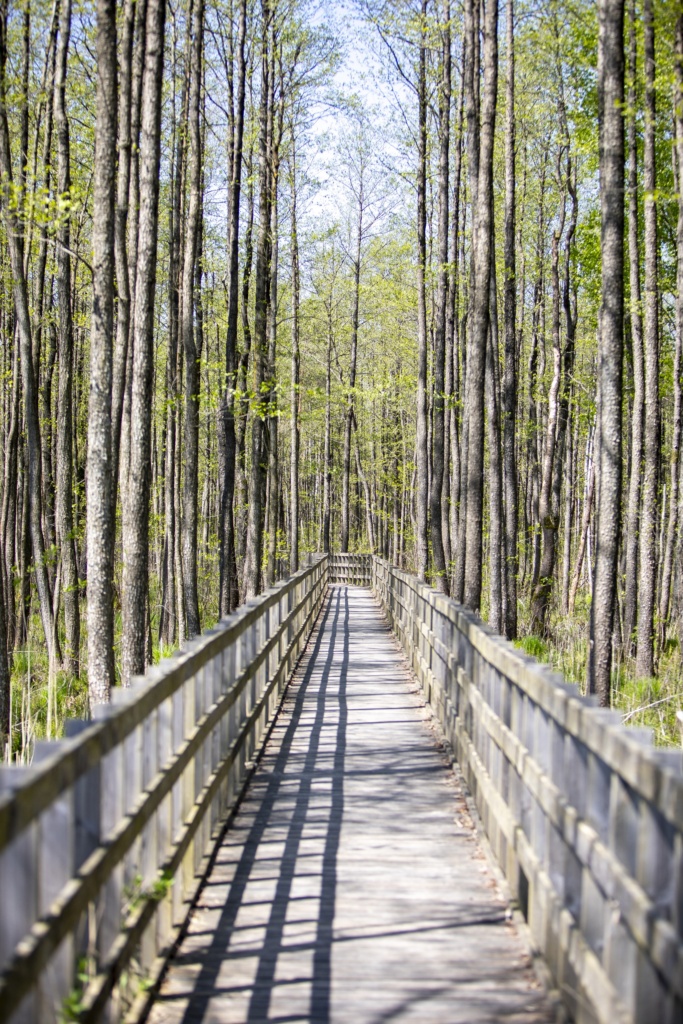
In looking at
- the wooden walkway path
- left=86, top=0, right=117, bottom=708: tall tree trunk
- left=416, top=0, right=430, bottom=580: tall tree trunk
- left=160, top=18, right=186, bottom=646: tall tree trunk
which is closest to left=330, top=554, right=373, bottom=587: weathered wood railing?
left=160, top=18, right=186, bottom=646: tall tree trunk

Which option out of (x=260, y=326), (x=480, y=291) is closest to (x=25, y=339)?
(x=480, y=291)

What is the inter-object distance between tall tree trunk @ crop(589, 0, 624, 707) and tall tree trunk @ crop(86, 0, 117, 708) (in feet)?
14.8

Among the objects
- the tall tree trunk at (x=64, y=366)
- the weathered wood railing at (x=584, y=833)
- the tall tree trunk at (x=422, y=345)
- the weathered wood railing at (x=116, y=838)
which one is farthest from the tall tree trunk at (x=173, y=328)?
the weathered wood railing at (x=584, y=833)

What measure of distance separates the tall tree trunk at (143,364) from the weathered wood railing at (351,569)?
93.2 feet

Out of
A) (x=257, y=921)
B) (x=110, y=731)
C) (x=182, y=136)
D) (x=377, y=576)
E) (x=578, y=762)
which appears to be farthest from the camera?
(x=377, y=576)

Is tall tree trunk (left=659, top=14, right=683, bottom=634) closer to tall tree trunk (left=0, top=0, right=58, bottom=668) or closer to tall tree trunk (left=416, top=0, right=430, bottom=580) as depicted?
tall tree trunk (left=416, top=0, right=430, bottom=580)

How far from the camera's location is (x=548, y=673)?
4969 mm

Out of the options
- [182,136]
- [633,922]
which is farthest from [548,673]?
[182,136]

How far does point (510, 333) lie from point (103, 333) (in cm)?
1229

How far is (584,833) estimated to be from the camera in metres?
3.98

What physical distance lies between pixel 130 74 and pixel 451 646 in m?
8.44

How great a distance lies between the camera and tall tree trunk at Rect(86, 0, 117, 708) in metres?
9.82

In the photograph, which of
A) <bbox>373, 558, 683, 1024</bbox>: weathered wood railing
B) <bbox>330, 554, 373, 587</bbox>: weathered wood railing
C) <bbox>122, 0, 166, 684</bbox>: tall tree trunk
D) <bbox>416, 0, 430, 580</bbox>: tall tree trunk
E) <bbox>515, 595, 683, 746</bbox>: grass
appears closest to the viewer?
<bbox>373, 558, 683, 1024</bbox>: weathered wood railing

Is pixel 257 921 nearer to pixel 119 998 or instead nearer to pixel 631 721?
pixel 119 998
